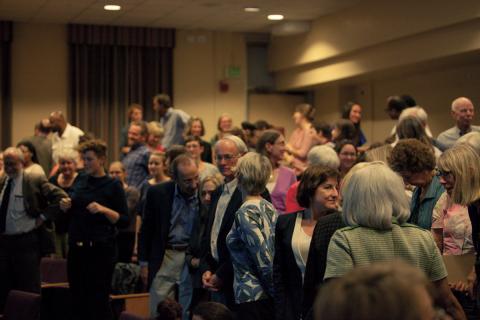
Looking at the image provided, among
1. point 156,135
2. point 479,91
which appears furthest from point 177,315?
point 479,91

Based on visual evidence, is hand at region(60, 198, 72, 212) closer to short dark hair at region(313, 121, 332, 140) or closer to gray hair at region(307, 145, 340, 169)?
gray hair at region(307, 145, 340, 169)

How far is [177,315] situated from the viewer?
5109 millimetres

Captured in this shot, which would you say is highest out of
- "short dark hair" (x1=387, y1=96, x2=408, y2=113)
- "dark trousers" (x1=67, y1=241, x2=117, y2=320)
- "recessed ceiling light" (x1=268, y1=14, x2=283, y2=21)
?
"recessed ceiling light" (x1=268, y1=14, x2=283, y2=21)

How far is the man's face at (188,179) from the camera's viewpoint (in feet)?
20.4

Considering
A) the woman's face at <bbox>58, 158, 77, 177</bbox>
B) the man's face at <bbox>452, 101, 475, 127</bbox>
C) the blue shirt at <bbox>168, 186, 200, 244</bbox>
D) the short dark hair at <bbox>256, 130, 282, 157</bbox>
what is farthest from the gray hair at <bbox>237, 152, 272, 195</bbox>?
the woman's face at <bbox>58, 158, 77, 177</bbox>

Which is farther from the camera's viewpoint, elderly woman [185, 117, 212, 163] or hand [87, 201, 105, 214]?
elderly woman [185, 117, 212, 163]

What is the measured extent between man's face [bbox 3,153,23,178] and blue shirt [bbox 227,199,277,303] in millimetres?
3287

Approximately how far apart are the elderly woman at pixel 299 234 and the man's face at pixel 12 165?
12.7ft

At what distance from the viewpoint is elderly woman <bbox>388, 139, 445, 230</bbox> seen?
4.48m

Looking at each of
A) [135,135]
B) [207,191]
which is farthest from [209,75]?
[207,191]

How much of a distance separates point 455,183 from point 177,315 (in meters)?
1.91

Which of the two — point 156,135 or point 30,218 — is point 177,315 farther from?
point 156,135

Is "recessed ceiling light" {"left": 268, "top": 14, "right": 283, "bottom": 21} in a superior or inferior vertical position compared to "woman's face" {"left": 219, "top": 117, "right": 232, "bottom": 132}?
superior

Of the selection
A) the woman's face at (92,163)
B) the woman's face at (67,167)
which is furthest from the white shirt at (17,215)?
the woman's face at (92,163)
